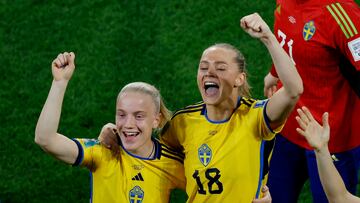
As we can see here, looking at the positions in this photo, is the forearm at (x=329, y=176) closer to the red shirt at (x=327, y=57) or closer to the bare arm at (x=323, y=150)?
the bare arm at (x=323, y=150)

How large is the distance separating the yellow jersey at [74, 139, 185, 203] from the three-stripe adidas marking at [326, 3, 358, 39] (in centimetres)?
119

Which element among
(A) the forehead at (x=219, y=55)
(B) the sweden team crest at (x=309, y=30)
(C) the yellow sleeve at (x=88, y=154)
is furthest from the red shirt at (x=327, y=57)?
(C) the yellow sleeve at (x=88, y=154)

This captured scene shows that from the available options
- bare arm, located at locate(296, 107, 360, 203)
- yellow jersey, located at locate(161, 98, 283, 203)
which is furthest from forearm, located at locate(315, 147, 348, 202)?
yellow jersey, located at locate(161, 98, 283, 203)

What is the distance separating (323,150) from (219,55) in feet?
2.48

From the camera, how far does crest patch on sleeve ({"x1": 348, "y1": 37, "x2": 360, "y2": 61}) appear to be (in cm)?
397

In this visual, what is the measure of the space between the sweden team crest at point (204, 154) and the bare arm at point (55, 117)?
2.17ft

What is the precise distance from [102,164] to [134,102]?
368 mm

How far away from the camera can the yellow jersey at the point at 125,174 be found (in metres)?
3.86

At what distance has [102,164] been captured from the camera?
3.89m

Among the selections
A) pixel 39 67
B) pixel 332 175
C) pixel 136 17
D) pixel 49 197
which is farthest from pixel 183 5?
pixel 332 175

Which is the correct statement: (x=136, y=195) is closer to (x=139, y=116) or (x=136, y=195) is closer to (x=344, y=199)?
(x=139, y=116)

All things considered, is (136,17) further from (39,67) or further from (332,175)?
(332,175)

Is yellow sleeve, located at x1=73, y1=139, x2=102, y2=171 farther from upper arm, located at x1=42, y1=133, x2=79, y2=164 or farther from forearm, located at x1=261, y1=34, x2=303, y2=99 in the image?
forearm, located at x1=261, y1=34, x2=303, y2=99

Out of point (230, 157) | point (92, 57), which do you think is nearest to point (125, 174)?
point (230, 157)
